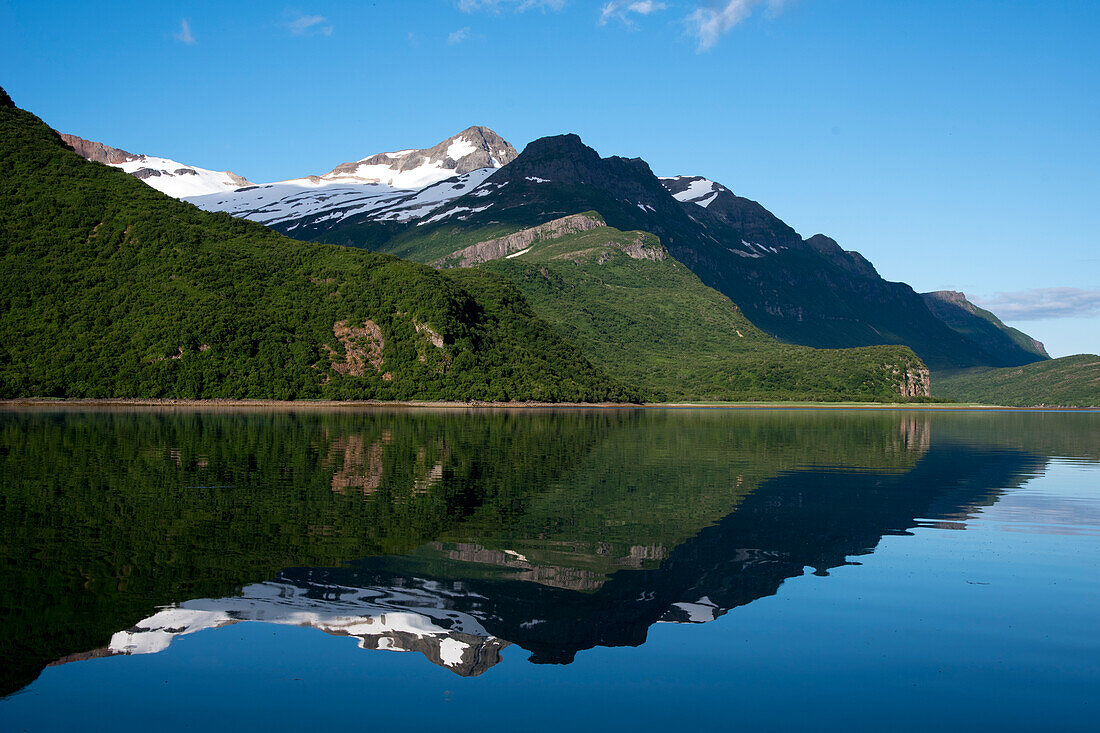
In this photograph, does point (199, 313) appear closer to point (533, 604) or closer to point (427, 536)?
point (427, 536)

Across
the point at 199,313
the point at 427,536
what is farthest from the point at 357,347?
the point at 427,536

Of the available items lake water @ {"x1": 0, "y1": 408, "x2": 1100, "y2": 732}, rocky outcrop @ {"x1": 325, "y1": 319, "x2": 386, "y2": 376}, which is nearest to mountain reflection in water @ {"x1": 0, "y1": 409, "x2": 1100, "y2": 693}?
lake water @ {"x1": 0, "y1": 408, "x2": 1100, "y2": 732}

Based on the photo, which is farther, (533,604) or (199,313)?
(199,313)

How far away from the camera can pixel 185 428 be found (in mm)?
81125

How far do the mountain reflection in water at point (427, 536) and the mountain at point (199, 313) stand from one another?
9016 centimetres

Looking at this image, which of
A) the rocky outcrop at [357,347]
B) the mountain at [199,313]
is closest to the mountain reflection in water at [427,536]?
the mountain at [199,313]

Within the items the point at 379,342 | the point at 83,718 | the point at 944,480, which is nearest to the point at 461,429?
the point at 944,480

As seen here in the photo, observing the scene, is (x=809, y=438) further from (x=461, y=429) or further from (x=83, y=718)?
(x=83, y=718)

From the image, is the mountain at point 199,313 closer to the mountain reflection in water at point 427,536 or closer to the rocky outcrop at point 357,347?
the rocky outcrop at point 357,347

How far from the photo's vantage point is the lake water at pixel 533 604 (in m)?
14.9

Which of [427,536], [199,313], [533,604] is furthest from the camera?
[199,313]

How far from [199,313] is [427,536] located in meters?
145

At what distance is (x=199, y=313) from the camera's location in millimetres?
158500

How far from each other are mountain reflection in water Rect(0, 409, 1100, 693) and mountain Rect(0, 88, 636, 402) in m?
90.2
